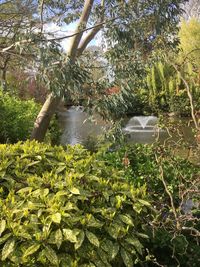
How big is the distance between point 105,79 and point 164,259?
3.08 m

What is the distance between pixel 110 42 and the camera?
6.28 m

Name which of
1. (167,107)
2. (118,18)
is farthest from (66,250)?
(167,107)

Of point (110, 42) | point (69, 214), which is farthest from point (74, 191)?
point (110, 42)

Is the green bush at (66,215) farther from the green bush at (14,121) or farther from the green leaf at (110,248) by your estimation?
the green bush at (14,121)

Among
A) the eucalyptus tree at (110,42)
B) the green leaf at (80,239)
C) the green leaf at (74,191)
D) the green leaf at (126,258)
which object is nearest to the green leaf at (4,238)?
the green leaf at (80,239)

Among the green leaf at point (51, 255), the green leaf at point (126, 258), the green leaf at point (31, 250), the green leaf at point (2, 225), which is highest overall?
the green leaf at point (2, 225)

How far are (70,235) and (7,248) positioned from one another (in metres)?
0.36

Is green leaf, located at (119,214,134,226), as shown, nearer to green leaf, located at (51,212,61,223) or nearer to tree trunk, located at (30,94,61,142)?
green leaf, located at (51,212,61,223)

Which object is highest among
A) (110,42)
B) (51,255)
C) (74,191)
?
(110,42)

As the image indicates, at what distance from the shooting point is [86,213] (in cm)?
259

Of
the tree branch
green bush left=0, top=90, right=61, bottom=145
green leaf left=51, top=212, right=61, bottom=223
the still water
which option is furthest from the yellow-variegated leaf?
the still water

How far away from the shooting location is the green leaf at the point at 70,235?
231 centimetres

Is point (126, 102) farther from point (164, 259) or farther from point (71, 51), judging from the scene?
point (164, 259)

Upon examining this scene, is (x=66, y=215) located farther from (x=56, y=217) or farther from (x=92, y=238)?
(x=92, y=238)
